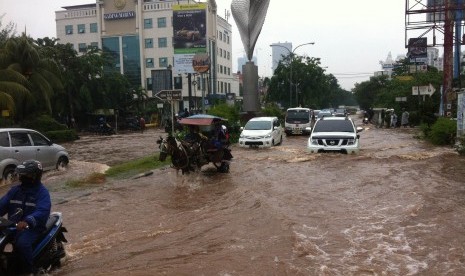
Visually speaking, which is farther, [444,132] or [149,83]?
[149,83]

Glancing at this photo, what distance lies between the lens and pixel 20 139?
44.5ft

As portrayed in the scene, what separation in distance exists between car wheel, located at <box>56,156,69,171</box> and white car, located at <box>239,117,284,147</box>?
29.2ft

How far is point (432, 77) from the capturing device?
41.8 m

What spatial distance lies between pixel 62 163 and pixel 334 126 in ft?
33.3

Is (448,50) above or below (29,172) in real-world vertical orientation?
above

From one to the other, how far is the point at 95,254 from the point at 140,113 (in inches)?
1855

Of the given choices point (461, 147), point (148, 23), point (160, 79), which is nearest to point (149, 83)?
point (160, 79)

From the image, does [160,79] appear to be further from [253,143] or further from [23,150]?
[23,150]

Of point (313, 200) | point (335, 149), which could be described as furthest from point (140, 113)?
point (313, 200)

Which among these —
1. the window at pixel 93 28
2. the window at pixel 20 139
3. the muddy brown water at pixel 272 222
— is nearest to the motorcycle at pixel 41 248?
the muddy brown water at pixel 272 222

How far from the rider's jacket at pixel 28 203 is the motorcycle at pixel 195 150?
7.24 metres

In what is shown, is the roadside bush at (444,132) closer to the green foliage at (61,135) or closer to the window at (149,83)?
the green foliage at (61,135)

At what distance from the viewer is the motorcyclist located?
5109 mm

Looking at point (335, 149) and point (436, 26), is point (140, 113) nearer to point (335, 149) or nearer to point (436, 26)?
point (436, 26)
